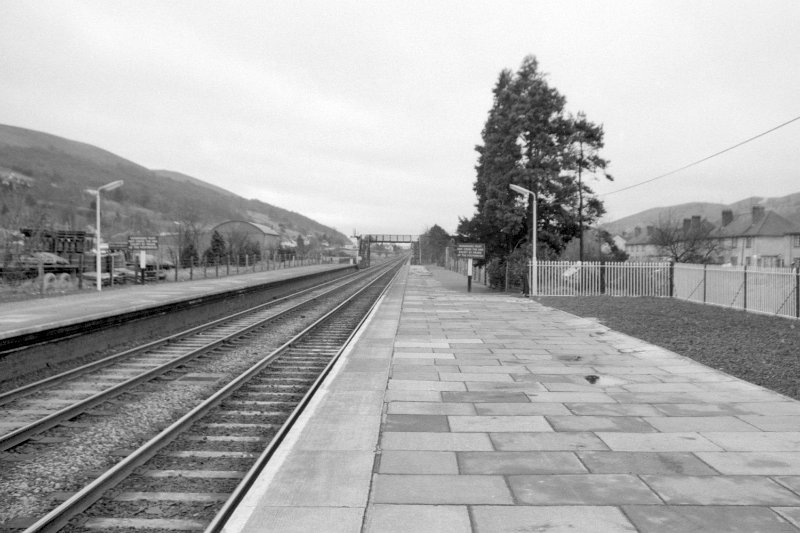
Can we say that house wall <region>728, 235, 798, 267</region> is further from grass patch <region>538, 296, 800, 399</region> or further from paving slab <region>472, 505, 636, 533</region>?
paving slab <region>472, 505, 636, 533</region>

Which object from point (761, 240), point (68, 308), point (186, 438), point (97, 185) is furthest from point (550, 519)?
point (97, 185)

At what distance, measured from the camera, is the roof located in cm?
6394

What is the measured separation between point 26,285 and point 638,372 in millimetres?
24683

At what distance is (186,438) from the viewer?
19.9 ft

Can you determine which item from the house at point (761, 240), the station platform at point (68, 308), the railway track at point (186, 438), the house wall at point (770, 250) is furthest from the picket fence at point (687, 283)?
the house wall at point (770, 250)

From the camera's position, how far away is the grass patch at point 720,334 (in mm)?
8953

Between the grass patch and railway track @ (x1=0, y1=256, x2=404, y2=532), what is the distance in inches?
266

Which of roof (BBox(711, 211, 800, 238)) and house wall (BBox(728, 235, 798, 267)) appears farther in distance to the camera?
roof (BBox(711, 211, 800, 238))

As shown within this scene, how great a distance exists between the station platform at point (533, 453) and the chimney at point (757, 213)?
67555mm

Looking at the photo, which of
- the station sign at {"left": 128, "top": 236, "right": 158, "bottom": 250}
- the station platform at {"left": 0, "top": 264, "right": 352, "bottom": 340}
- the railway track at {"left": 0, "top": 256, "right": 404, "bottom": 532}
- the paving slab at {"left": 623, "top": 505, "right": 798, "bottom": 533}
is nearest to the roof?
the station sign at {"left": 128, "top": 236, "right": 158, "bottom": 250}

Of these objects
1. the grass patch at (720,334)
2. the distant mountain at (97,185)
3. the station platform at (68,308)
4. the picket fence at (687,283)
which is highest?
the distant mountain at (97,185)

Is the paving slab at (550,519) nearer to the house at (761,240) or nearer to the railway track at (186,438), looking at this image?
the railway track at (186,438)

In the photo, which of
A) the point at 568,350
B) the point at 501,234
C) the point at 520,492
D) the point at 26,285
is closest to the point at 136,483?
the point at 520,492

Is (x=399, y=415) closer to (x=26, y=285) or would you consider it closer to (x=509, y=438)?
(x=509, y=438)
